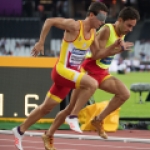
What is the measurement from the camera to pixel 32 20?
3972cm

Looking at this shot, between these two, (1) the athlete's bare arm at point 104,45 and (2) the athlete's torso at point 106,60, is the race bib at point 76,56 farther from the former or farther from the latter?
(2) the athlete's torso at point 106,60

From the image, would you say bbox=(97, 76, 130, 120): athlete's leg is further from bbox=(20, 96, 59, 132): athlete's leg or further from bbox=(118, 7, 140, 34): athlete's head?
bbox=(20, 96, 59, 132): athlete's leg

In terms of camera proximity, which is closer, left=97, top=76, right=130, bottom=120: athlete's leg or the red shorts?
left=97, top=76, right=130, bottom=120: athlete's leg

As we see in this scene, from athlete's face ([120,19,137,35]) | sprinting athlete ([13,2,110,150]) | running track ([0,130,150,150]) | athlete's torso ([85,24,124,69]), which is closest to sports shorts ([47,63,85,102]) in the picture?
sprinting athlete ([13,2,110,150])

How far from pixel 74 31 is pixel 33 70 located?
12.5ft

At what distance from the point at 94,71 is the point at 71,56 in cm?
75

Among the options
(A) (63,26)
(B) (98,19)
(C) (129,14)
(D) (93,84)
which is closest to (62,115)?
(D) (93,84)

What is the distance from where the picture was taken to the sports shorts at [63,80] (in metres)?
8.79

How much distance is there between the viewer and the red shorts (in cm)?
952

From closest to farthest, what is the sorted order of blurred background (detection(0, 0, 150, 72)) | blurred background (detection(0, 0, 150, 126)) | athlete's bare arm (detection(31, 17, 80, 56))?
athlete's bare arm (detection(31, 17, 80, 56)), blurred background (detection(0, 0, 150, 126)), blurred background (detection(0, 0, 150, 72))

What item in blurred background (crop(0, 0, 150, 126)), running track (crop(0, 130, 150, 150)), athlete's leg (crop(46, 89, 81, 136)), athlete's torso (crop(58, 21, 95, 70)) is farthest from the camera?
blurred background (crop(0, 0, 150, 126))

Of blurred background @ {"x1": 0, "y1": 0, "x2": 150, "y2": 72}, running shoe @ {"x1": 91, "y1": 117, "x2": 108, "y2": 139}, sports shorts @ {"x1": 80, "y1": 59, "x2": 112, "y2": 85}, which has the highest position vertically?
sports shorts @ {"x1": 80, "y1": 59, "x2": 112, "y2": 85}

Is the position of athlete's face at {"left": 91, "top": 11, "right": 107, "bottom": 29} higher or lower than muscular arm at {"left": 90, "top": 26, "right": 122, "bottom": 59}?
higher

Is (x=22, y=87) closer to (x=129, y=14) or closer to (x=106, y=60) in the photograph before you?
(x=106, y=60)
